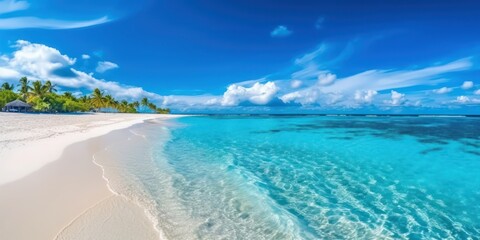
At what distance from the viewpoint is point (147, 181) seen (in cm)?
871

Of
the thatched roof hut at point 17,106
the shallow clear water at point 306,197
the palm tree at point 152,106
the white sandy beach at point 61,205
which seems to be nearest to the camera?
the white sandy beach at point 61,205

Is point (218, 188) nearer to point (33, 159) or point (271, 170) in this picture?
point (271, 170)

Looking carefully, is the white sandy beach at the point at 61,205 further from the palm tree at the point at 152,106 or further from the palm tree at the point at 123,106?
the palm tree at the point at 152,106

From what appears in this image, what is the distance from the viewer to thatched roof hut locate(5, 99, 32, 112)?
5703cm

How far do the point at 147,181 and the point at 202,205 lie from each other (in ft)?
9.28

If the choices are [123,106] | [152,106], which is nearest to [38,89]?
[123,106]

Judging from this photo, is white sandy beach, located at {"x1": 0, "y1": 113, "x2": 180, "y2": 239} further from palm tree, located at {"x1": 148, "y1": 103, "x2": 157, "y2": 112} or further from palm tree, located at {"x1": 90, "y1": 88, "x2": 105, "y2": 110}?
palm tree, located at {"x1": 148, "y1": 103, "x2": 157, "y2": 112}

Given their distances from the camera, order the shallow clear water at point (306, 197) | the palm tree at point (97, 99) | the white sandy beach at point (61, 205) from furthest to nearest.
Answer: the palm tree at point (97, 99)
the shallow clear water at point (306, 197)
the white sandy beach at point (61, 205)

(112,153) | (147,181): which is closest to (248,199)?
(147,181)

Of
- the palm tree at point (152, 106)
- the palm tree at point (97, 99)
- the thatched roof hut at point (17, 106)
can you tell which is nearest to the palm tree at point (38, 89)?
the thatched roof hut at point (17, 106)

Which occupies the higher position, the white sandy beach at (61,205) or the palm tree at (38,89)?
the palm tree at (38,89)

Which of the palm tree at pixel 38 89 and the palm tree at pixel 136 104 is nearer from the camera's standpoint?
the palm tree at pixel 38 89

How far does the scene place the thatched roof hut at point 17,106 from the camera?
57.0 metres

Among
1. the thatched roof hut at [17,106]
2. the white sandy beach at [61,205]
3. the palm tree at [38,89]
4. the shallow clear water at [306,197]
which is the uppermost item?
the palm tree at [38,89]
